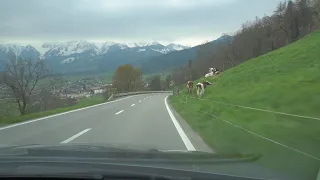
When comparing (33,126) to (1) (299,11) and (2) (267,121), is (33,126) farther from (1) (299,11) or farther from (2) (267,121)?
(1) (299,11)

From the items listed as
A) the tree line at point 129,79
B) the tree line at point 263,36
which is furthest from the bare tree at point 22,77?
the tree line at point 263,36

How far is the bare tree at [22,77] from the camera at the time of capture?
124 feet

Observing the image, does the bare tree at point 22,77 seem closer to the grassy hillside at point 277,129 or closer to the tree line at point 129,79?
the grassy hillside at point 277,129

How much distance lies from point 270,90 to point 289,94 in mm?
3178

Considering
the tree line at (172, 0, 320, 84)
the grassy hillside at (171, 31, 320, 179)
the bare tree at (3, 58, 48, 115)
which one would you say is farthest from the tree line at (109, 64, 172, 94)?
the grassy hillside at (171, 31, 320, 179)

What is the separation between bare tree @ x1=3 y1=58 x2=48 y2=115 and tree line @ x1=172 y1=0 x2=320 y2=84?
46927 millimetres

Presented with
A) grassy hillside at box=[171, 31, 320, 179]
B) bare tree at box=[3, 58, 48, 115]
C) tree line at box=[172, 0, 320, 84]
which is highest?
tree line at box=[172, 0, 320, 84]

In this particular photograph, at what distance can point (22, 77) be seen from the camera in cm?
3956

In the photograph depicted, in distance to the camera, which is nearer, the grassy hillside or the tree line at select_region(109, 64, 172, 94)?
the grassy hillside

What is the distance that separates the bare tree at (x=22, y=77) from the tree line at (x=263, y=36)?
46927mm

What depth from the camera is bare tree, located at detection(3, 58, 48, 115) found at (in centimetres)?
3794

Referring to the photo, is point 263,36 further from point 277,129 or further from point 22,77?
point 277,129

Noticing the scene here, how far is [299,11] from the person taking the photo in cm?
7406

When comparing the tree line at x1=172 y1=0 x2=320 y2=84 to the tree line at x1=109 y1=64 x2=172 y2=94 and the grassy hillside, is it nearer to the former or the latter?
the tree line at x1=109 y1=64 x2=172 y2=94
